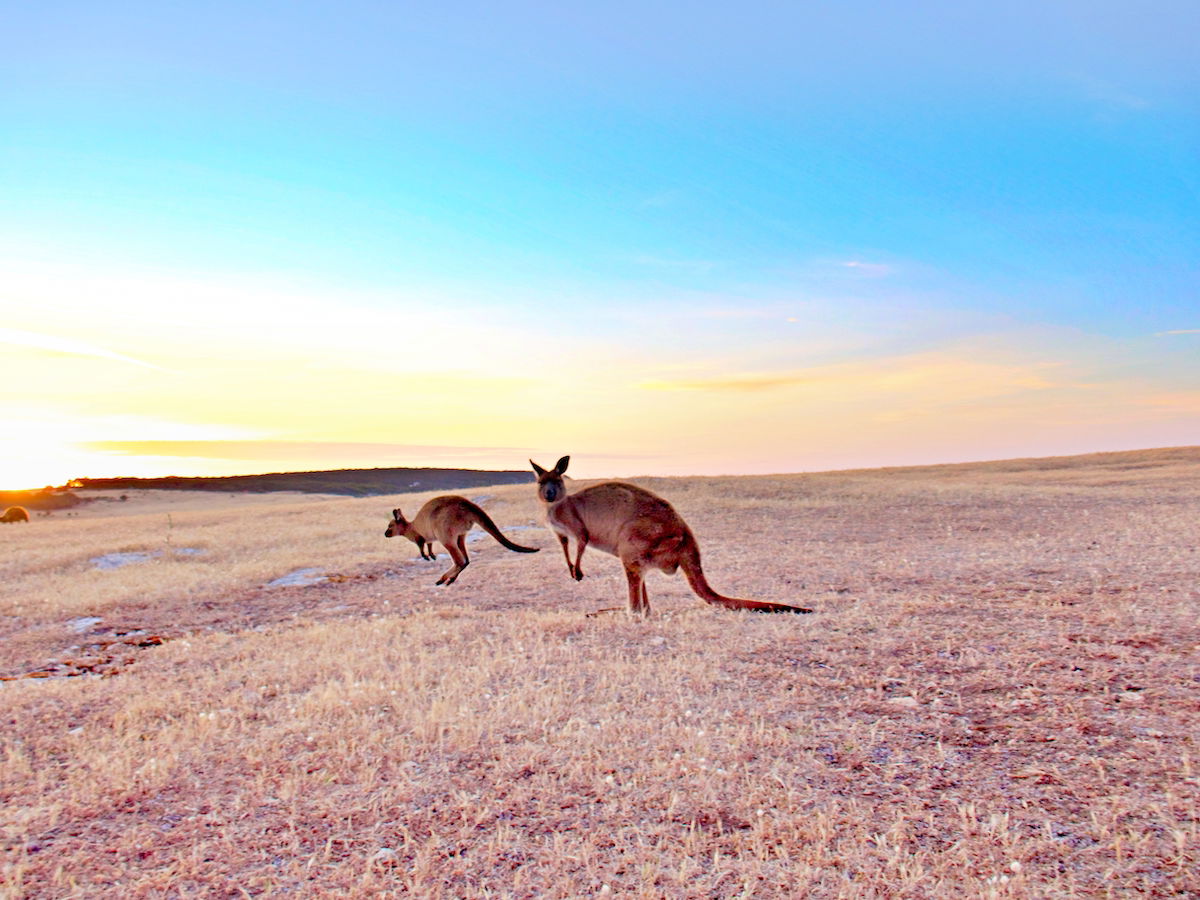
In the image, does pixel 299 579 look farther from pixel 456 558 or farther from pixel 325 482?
pixel 325 482

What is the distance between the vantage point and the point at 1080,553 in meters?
14.7

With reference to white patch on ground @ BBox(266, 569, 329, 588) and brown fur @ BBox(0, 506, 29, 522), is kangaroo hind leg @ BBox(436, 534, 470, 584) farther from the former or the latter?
brown fur @ BBox(0, 506, 29, 522)

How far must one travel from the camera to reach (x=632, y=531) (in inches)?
369

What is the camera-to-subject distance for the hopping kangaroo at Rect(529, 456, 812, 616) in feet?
30.7

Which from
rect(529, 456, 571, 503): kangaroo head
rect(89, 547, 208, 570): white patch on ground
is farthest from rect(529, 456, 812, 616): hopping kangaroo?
rect(89, 547, 208, 570): white patch on ground

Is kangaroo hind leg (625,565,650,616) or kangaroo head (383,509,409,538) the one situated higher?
kangaroo head (383,509,409,538)

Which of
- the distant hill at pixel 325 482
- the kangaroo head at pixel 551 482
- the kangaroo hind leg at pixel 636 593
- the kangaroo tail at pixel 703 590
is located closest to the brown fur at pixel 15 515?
the distant hill at pixel 325 482

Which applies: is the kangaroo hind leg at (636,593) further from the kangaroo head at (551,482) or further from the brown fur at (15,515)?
the brown fur at (15,515)

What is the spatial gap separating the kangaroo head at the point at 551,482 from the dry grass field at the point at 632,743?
5.12ft

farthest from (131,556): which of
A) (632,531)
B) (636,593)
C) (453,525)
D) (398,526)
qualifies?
(632,531)

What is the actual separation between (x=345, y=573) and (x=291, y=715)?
9963 millimetres

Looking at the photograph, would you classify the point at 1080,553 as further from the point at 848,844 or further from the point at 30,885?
the point at 30,885

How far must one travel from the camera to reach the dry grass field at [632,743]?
175 inches

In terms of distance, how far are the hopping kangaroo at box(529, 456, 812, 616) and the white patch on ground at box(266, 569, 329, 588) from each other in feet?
26.5
